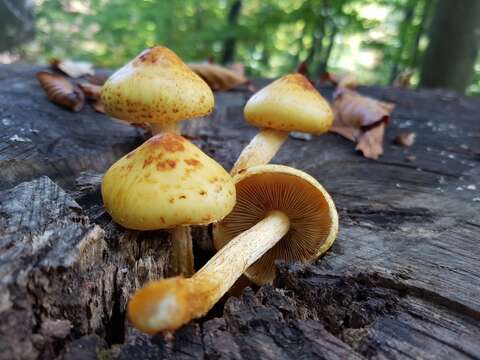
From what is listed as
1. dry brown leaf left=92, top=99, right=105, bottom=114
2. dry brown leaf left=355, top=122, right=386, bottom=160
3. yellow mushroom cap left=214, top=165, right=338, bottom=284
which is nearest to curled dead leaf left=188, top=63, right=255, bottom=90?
dry brown leaf left=92, top=99, right=105, bottom=114

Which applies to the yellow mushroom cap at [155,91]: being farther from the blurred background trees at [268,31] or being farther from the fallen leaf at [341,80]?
the blurred background trees at [268,31]

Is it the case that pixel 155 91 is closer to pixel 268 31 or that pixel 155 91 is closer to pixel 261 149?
pixel 261 149

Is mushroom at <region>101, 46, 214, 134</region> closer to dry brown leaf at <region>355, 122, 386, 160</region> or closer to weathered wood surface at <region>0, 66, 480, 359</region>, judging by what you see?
weathered wood surface at <region>0, 66, 480, 359</region>

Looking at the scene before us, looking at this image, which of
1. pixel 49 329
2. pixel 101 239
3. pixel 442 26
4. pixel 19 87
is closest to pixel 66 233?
pixel 101 239

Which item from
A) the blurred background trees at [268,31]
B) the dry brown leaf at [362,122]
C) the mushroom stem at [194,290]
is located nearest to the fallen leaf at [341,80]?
the dry brown leaf at [362,122]

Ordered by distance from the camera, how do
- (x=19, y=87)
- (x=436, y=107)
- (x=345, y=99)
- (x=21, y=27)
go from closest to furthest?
(x=19, y=87) → (x=345, y=99) → (x=436, y=107) → (x=21, y=27)

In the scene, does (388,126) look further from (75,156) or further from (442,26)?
(442,26)
